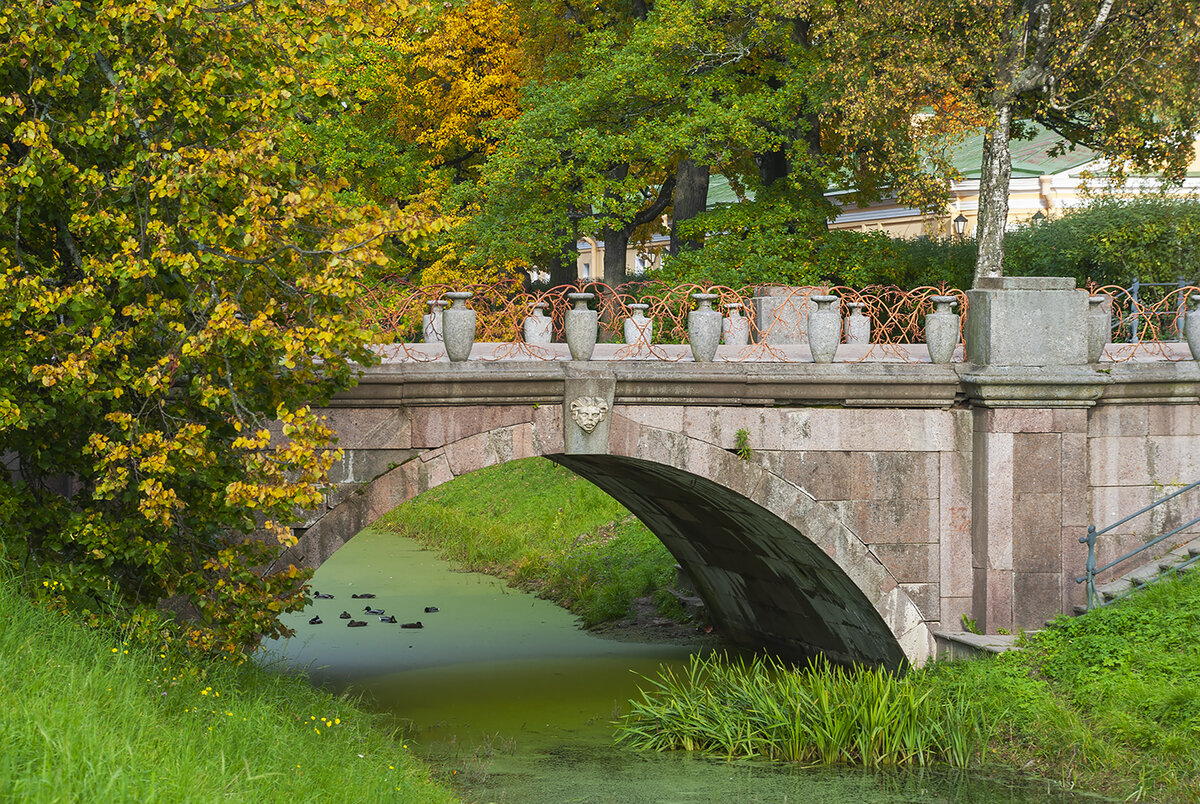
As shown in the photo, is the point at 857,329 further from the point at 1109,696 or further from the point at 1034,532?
the point at 1109,696

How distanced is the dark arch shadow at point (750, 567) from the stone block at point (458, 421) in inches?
41.0

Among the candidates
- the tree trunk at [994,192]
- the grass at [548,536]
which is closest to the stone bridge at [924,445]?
the tree trunk at [994,192]

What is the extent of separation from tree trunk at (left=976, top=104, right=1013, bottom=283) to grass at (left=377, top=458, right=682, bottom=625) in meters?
5.54

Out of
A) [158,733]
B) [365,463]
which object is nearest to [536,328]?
[365,463]

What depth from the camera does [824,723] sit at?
384 inches

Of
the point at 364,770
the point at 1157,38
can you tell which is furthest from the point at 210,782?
the point at 1157,38

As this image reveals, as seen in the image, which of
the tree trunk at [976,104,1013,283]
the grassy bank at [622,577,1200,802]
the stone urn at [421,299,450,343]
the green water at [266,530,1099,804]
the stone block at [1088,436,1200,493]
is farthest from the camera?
the tree trunk at [976,104,1013,283]

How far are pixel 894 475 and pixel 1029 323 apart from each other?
1.62 meters

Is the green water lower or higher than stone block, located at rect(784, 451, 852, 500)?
lower

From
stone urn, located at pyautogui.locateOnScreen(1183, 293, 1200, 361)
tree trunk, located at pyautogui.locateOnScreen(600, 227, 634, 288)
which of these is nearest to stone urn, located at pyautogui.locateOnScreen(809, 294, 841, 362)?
stone urn, located at pyautogui.locateOnScreen(1183, 293, 1200, 361)

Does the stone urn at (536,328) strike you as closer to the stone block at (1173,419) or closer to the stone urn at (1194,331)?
the stone block at (1173,419)

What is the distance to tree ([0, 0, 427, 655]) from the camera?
6730 mm

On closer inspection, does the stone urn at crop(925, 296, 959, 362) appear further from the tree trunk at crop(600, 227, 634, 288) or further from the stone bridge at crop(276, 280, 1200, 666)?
the tree trunk at crop(600, 227, 634, 288)

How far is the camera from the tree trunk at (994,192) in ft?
45.8
